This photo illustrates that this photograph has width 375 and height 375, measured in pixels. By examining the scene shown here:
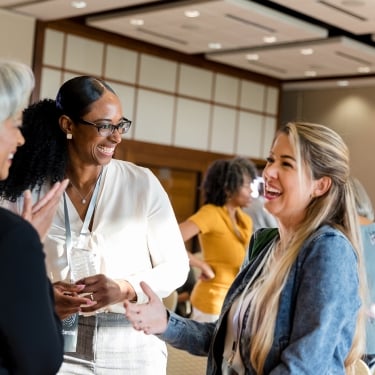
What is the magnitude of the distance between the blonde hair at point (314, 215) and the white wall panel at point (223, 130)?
976 cm

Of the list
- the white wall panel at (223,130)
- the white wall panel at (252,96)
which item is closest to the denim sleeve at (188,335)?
the white wall panel at (223,130)

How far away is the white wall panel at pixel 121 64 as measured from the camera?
10188 millimetres

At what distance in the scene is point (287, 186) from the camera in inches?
77.0

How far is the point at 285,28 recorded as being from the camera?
353 inches

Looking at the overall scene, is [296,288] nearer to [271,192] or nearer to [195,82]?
[271,192]

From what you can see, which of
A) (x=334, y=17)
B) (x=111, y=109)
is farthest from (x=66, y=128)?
(x=334, y=17)

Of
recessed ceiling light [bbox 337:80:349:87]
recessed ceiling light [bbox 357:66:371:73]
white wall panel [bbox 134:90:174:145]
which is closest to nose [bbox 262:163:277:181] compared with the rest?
white wall panel [bbox 134:90:174:145]

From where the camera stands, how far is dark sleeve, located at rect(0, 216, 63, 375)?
54.2 inches

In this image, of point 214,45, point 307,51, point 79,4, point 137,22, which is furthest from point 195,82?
point 79,4

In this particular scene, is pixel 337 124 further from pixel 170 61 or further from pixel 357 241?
pixel 357 241

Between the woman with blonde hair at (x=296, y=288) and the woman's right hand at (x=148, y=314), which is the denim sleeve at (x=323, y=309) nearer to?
the woman with blonde hair at (x=296, y=288)

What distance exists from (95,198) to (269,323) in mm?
829

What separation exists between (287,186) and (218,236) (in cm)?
297

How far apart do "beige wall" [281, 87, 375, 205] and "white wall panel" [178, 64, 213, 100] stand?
→ 93.7 inches
